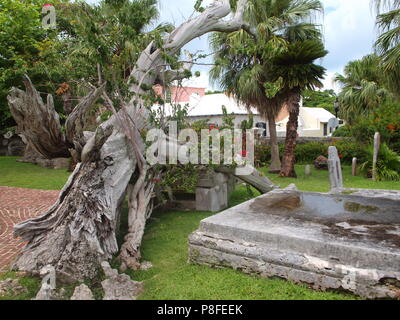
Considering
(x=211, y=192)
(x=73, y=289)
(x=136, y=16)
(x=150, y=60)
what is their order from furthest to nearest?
(x=211, y=192)
(x=150, y=60)
(x=136, y=16)
(x=73, y=289)

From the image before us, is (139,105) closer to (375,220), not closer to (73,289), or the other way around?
(73,289)

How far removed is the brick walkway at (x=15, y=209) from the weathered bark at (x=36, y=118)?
63.5 inches

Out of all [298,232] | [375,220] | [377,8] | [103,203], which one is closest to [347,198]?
[375,220]

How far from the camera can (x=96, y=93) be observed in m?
4.27

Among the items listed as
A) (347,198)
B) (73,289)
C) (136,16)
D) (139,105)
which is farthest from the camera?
(139,105)

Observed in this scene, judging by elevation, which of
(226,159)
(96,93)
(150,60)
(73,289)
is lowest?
(73,289)

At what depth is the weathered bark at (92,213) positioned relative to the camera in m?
3.77

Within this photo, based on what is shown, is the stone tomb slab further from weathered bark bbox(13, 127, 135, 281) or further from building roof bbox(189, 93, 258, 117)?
building roof bbox(189, 93, 258, 117)

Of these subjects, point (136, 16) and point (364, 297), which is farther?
point (136, 16)

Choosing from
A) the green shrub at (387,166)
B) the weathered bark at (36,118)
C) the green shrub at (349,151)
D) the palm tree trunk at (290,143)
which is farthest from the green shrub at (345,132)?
the weathered bark at (36,118)

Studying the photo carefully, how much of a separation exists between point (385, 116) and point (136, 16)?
1139cm

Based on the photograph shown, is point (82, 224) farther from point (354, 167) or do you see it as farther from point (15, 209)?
point (354, 167)

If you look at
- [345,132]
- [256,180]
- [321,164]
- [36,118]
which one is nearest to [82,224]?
[36,118]

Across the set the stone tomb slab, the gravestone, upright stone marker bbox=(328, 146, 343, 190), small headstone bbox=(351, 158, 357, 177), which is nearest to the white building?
small headstone bbox=(351, 158, 357, 177)
